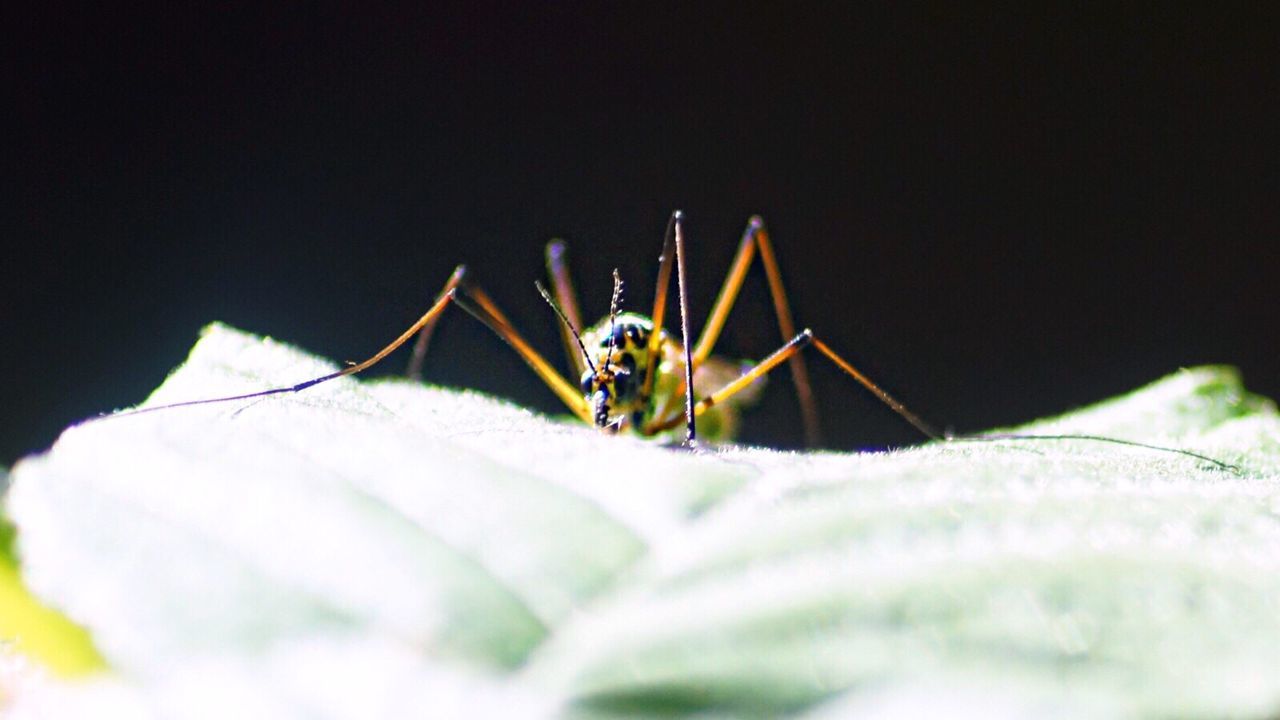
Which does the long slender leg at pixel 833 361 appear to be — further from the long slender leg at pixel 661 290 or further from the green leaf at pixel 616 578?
the green leaf at pixel 616 578

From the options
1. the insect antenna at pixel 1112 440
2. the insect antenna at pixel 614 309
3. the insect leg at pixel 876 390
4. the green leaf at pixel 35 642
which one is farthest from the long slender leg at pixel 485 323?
the insect antenna at pixel 1112 440

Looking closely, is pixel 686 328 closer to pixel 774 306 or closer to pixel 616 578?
pixel 774 306

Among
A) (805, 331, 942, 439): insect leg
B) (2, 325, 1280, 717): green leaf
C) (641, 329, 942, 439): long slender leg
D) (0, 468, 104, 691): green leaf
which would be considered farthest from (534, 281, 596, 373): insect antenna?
(0, 468, 104, 691): green leaf

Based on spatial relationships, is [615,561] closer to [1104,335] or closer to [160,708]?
[160,708]

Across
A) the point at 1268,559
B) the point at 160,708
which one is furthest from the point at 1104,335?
the point at 160,708

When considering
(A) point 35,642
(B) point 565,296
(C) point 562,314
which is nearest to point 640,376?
(C) point 562,314

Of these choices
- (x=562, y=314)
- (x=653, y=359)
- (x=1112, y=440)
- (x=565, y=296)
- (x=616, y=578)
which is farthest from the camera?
(x=565, y=296)

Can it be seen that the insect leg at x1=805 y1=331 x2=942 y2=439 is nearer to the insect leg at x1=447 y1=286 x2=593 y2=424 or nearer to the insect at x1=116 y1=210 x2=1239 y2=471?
the insect at x1=116 y1=210 x2=1239 y2=471
